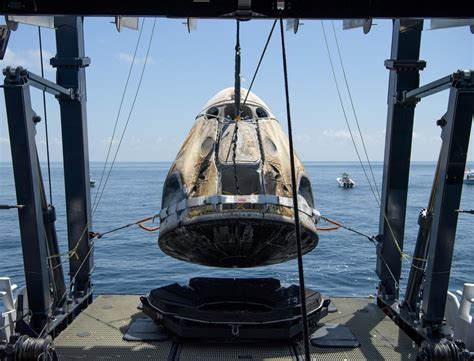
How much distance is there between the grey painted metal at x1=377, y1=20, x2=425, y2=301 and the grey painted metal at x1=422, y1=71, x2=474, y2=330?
103 inches

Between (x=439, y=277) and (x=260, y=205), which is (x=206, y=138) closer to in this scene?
(x=260, y=205)

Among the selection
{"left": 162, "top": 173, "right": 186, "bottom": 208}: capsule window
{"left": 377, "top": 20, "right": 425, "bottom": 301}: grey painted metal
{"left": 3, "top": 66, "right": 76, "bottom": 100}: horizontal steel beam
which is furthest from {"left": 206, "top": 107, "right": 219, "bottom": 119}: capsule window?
{"left": 377, "top": 20, "right": 425, "bottom": 301}: grey painted metal

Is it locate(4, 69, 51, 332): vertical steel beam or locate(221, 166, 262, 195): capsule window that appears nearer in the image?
locate(4, 69, 51, 332): vertical steel beam

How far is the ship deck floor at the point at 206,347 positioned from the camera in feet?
27.3

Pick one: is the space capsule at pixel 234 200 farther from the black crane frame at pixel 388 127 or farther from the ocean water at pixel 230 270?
the ocean water at pixel 230 270

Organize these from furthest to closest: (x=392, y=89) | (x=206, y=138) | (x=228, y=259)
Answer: (x=392, y=89)
(x=206, y=138)
(x=228, y=259)

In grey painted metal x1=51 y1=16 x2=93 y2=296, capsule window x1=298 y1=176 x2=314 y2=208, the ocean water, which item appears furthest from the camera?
the ocean water

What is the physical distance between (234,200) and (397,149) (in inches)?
186

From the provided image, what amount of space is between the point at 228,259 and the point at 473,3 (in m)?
5.92

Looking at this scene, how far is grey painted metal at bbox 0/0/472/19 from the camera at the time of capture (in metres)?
6.75

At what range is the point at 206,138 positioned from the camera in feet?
33.0

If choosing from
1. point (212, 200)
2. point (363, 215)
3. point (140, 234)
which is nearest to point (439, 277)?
point (212, 200)

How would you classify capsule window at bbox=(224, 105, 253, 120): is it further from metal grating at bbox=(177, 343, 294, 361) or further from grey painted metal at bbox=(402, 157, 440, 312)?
metal grating at bbox=(177, 343, 294, 361)

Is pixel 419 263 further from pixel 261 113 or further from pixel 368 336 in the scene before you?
pixel 261 113
